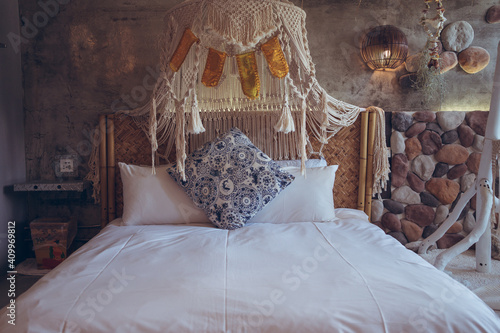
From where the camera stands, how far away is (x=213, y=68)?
226cm

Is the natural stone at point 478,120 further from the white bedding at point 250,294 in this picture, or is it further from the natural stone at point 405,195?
the white bedding at point 250,294

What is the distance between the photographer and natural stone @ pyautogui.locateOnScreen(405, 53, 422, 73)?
112 inches

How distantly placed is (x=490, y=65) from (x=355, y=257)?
2.50 metres

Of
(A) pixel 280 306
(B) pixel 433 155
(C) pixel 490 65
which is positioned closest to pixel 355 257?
(A) pixel 280 306

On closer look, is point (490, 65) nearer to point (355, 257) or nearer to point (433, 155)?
point (433, 155)

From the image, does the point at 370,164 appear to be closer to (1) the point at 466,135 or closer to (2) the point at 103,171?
(1) the point at 466,135

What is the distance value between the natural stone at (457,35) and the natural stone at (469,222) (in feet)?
4.71

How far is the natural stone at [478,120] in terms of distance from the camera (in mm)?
2816

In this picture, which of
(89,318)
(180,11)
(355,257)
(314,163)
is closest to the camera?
(89,318)

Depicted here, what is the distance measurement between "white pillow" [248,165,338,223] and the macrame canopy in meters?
0.27

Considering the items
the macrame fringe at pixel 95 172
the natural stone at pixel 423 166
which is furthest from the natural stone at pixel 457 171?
the macrame fringe at pixel 95 172

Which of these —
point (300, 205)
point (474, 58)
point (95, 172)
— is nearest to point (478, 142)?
point (474, 58)

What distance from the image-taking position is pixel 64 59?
2883 millimetres

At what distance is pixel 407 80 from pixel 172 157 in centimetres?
209
